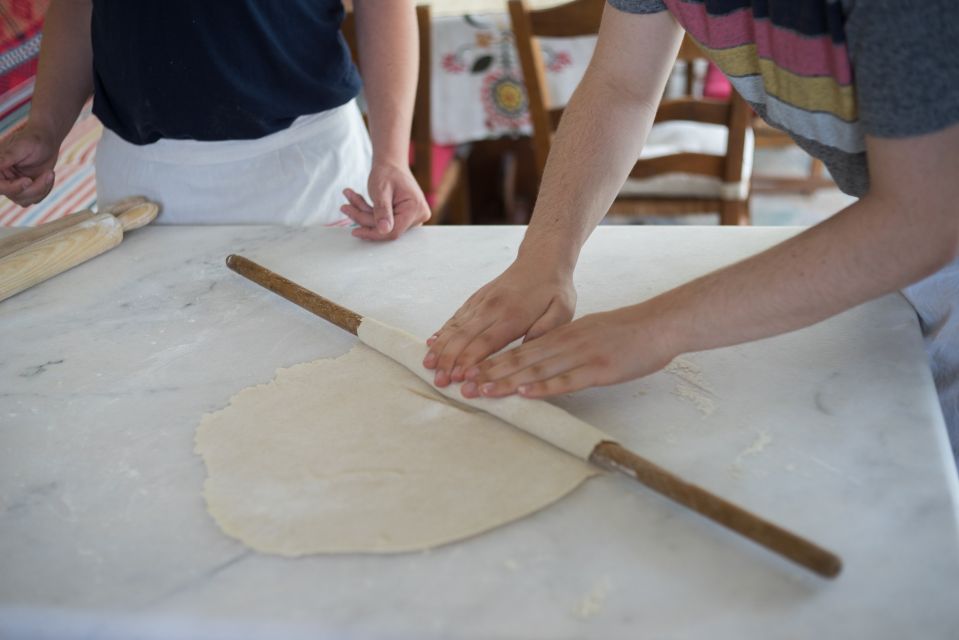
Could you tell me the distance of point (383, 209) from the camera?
4.35 feet

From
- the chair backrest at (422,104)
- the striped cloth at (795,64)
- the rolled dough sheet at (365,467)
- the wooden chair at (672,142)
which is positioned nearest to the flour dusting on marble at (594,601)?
the rolled dough sheet at (365,467)

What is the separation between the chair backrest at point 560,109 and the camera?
2.12m

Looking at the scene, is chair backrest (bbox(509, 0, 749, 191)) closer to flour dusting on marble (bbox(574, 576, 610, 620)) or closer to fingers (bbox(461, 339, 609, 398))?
fingers (bbox(461, 339, 609, 398))

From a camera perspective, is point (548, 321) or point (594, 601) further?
point (548, 321)

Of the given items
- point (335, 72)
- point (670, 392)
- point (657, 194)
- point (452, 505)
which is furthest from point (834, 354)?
point (657, 194)

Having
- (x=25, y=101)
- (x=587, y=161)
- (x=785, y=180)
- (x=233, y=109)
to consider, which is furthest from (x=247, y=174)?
(x=785, y=180)

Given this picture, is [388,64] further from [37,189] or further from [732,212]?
[732,212]

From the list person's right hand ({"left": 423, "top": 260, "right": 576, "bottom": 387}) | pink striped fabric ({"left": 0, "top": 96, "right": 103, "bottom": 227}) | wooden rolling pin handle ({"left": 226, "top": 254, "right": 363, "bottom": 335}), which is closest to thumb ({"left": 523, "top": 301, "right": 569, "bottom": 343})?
person's right hand ({"left": 423, "top": 260, "right": 576, "bottom": 387})

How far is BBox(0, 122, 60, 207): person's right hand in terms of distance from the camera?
147 centimetres

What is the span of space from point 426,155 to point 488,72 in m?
0.31

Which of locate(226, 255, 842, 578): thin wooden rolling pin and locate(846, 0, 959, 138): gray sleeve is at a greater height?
locate(846, 0, 959, 138): gray sleeve

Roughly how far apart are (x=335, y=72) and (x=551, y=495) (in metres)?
0.96

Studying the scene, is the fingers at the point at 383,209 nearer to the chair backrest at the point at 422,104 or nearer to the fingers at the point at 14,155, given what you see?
the fingers at the point at 14,155

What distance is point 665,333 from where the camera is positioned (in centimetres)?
87
